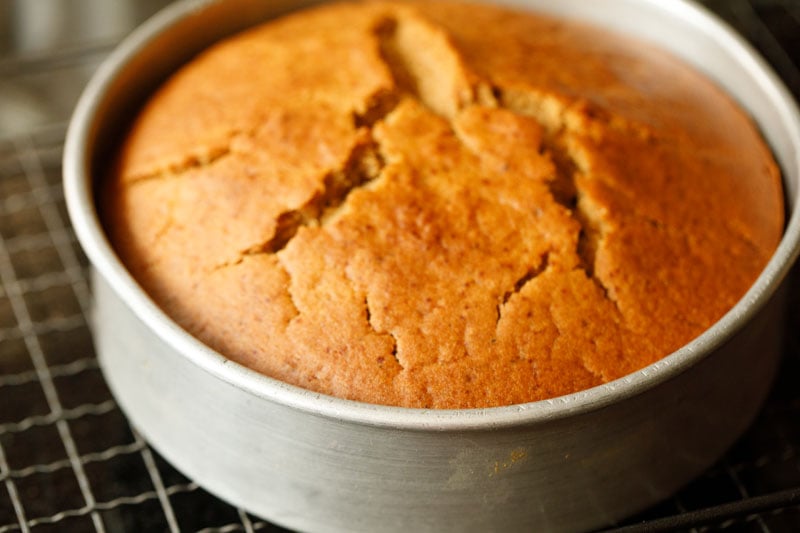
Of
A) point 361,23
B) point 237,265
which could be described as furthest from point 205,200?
point 361,23

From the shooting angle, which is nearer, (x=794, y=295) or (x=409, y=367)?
(x=409, y=367)

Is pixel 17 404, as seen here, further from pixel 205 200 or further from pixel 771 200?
pixel 771 200

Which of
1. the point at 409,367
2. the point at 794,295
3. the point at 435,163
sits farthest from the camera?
the point at 794,295

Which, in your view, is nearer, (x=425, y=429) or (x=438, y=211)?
(x=425, y=429)
